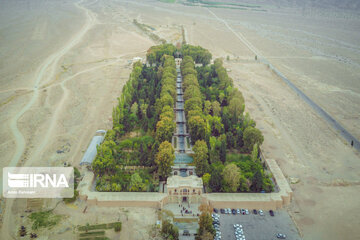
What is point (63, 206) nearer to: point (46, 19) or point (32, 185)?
point (32, 185)

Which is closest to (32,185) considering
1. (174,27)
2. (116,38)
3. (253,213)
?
(253,213)

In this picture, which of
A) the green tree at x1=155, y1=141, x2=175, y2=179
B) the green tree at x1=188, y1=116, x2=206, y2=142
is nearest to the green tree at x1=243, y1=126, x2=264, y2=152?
the green tree at x1=188, y1=116, x2=206, y2=142

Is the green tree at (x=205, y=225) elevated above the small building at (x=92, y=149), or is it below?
below

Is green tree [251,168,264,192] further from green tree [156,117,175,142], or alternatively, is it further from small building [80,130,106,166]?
small building [80,130,106,166]

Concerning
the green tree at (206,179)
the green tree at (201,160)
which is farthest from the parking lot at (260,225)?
the green tree at (201,160)

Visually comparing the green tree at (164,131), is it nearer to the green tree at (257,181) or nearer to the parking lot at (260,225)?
the green tree at (257,181)

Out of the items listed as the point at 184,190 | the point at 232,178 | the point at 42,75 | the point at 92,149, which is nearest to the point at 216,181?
the point at 232,178
